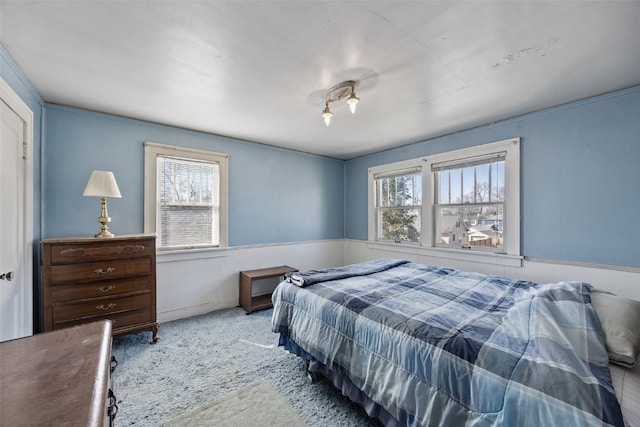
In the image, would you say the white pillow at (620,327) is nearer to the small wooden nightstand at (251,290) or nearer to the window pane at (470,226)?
the window pane at (470,226)

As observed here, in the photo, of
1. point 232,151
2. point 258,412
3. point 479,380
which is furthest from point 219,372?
point 232,151

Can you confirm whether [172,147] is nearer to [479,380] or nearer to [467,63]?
[467,63]

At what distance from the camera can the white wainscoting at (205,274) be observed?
319 cm

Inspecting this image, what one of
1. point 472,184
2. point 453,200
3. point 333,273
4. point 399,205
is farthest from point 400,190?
point 333,273

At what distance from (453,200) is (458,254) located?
0.74 metres

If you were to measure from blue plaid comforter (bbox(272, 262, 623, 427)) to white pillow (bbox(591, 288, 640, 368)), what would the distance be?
0.05m

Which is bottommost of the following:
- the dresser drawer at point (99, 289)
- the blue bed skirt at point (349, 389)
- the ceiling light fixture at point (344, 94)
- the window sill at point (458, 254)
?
the blue bed skirt at point (349, 389)

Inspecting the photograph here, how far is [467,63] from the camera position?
6.29 ft

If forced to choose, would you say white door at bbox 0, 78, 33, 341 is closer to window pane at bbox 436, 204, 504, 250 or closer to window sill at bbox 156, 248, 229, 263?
window sill at bbox 156, 248, 229, 263

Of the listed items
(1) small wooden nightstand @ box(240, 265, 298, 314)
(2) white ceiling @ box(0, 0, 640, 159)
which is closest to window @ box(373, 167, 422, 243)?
(2) white ceiling @ box(0, 0, 640, 159)

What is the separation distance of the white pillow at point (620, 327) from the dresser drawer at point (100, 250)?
341 centimetres

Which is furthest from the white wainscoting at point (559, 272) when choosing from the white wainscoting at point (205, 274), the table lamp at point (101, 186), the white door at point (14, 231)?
the white door at point (14, 231)

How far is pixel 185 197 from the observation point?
3.40 meters

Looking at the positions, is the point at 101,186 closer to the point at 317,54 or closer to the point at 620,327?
the point at 317,54
